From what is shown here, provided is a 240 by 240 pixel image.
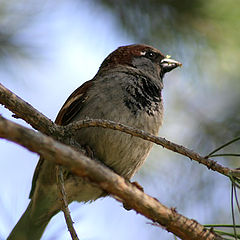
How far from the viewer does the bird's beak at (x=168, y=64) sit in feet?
12.8

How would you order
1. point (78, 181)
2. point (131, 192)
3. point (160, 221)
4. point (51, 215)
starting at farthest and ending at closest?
point (51, 215) < point (78, 181) < point (160, 221) < point (131, 192)

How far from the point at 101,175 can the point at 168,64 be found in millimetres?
2658

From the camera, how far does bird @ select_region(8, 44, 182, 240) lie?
316 cm

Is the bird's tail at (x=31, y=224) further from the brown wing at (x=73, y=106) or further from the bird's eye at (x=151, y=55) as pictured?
the bird's eye at (x=151, y=55)

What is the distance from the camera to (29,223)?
3.55m

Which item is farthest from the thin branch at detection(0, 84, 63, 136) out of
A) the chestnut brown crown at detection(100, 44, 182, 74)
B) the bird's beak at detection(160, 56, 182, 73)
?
the bird's beak at detection(160, 56, 182, 73)

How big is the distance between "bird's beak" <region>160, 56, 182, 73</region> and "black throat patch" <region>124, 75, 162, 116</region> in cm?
38

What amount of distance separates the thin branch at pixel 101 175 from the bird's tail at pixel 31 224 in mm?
1657

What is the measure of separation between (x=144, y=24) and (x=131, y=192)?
1.86m

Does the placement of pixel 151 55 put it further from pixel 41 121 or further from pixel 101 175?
pixel 101 175

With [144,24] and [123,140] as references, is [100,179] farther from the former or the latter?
[144,24]

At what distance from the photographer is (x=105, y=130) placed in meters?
3.13

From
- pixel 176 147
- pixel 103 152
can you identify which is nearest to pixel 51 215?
pixel 103 152

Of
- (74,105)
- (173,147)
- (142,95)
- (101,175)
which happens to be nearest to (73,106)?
(74,105)
